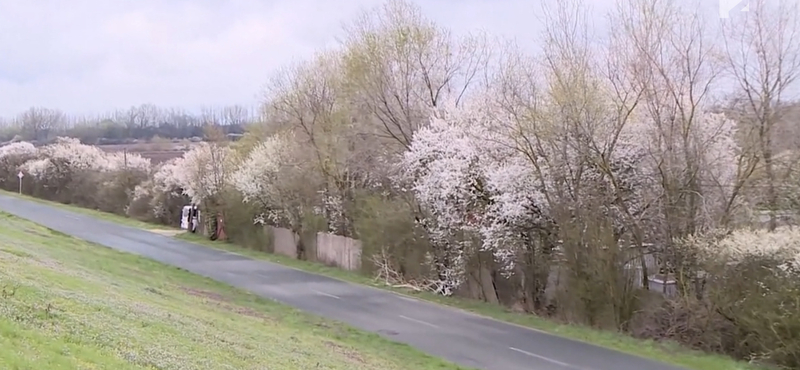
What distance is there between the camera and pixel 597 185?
2420 cm

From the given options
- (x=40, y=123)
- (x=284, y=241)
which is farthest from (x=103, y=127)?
(x=284, y=241)

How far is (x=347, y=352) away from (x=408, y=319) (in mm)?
6799

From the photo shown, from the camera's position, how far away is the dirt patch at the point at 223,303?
20.8m

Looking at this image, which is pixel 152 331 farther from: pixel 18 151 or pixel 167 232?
pixel 18 151

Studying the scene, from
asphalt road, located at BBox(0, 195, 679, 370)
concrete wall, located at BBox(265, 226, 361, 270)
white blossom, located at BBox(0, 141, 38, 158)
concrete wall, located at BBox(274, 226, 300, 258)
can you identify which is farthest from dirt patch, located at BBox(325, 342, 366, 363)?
white blossom, located at BBox(0, 141, 38, 158)

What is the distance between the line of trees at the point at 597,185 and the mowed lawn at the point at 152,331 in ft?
23.3

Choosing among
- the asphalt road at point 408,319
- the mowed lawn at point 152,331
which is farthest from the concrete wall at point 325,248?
the mowed lawn at point 152,331

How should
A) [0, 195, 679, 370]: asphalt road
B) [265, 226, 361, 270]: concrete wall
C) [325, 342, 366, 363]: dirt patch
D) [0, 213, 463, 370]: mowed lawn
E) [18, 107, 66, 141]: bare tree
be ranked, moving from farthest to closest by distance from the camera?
[18, 107, 66, 141]: bare tree
[265, 226, 361, 270]: concrete wall
[0, 195, 679, 370]: asphalt road
[325, 342, 366, 363]: dirt patch
[0, 213, 463, 370]: mowed lawn

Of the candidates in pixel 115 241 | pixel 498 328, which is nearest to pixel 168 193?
pixel 115 241

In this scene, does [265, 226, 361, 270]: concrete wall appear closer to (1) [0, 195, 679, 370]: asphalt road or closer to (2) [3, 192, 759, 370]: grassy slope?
(2) [3, 192, 759, 370]: grassy slope

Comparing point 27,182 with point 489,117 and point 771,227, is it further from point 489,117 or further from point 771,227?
point 771,227

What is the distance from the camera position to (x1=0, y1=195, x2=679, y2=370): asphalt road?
58.7 ft

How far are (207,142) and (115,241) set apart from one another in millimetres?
12114

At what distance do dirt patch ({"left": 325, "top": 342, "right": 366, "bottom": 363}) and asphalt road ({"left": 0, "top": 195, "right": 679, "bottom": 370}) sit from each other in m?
2.16
